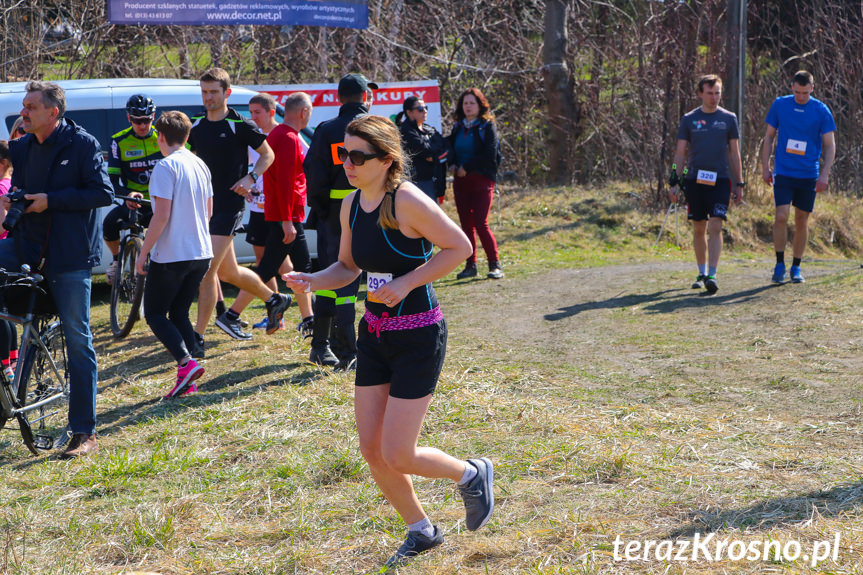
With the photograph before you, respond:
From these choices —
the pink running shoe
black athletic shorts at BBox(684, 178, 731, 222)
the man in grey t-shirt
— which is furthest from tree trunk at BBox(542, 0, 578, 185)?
the pink running shoe

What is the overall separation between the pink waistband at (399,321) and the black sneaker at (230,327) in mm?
4117

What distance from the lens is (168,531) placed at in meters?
4.07

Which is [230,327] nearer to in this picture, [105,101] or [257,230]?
[257,230]

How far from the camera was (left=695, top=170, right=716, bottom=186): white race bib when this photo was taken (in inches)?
362

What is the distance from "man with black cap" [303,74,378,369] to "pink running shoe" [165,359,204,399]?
2.98 ft

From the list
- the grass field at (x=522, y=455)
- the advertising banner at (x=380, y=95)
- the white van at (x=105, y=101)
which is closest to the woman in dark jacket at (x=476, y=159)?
the grass field at (x=522, y=455)

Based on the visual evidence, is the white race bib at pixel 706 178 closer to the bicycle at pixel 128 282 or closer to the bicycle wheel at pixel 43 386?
the bicycle at pixel 128 282

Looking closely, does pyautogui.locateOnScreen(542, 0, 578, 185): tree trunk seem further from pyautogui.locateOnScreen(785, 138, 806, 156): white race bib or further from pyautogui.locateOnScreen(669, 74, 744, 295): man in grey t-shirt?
pyautogui.locateOnScreen(785, 138, 806, 156): white race bib

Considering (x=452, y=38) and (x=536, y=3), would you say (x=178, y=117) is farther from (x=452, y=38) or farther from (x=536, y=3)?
(x=536, y=3)

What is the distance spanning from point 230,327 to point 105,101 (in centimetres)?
287

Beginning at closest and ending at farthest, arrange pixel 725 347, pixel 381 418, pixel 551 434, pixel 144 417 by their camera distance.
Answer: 1. pixel 381 418
2. pixel 551 434
3. pixel 144 417
4. pixel 725 347

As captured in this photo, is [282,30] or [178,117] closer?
[178,117]

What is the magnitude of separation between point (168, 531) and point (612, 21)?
52.0 feet

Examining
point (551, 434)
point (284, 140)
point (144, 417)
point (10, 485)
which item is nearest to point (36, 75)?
point (284, 140)
